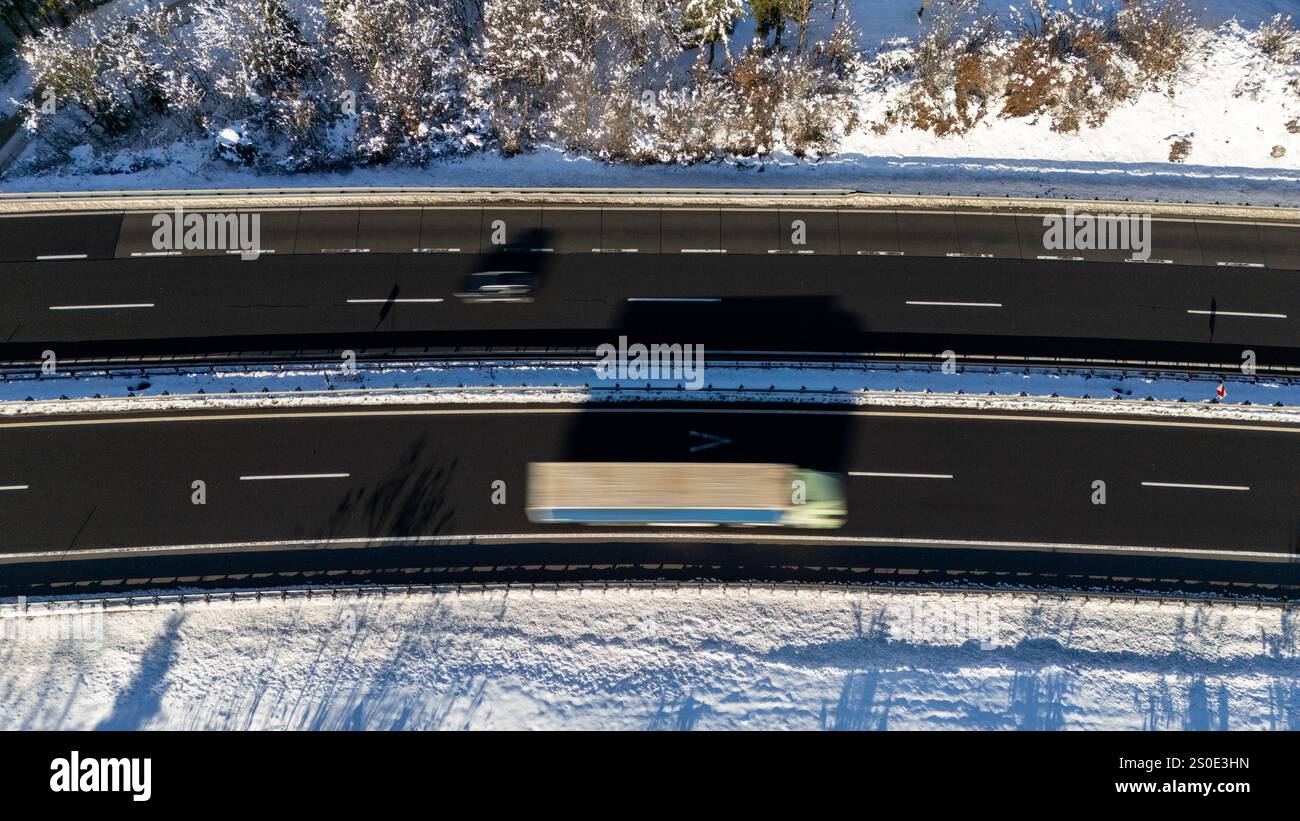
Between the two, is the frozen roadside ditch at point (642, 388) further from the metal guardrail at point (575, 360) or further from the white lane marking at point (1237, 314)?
the white lane marking at point (1237, 314)

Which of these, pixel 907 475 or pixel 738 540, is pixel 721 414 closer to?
pixel 738 540

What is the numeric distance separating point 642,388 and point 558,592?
28.5 ft

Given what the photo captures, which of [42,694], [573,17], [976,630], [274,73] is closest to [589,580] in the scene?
[976,630]

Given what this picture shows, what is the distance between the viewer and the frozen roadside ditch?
24.8 m

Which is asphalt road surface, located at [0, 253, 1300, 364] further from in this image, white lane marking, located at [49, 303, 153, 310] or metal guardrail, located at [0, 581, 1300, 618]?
metal guardrail, located at [0, 581, 1300, 618]
